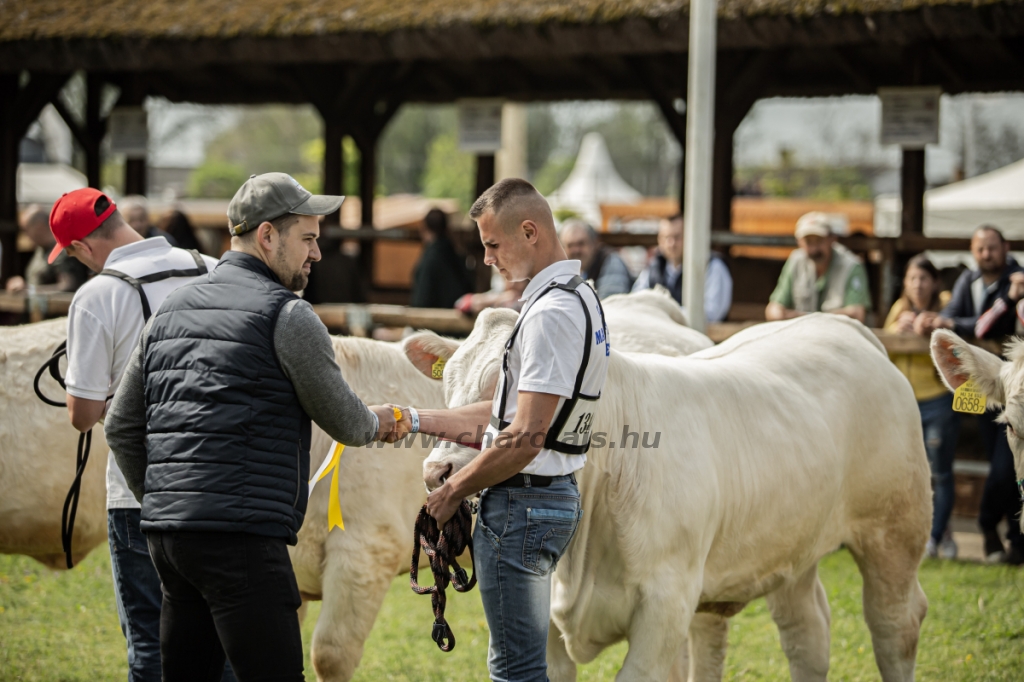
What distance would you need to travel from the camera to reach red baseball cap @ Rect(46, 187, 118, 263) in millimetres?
3898

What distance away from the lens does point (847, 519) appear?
14.2ft

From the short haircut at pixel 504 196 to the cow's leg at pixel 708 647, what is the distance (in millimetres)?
2325

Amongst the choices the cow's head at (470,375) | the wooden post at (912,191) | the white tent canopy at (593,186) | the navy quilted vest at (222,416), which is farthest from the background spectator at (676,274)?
the white tent canopy at (593,186)

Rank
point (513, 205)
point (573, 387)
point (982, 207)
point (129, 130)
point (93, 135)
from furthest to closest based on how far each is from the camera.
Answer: point (982, 207)
point (93, 135)
point (129, 130)
point (513, 205)
point (573, 387)

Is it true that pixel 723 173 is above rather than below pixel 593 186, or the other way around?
below

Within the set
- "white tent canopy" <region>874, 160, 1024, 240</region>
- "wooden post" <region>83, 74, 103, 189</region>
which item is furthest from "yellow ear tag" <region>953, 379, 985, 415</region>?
"white tent canopy" <region>874, 160, 1024, 240</region>

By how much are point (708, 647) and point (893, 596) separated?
0.82 metres

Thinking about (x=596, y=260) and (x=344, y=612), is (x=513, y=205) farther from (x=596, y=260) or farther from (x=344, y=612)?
(x=596, y=260)

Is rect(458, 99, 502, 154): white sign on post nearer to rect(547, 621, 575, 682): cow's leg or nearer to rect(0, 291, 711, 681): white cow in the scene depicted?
rect(0, 291, 711, 681): white cow

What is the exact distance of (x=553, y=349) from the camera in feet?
9.68

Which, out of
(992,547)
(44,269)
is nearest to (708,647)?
(992,547)

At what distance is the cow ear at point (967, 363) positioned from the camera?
4.09m

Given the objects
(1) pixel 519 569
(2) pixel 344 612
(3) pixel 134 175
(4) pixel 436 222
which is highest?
(3) pixel 134 175

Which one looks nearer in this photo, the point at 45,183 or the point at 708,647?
the point at 708,647
